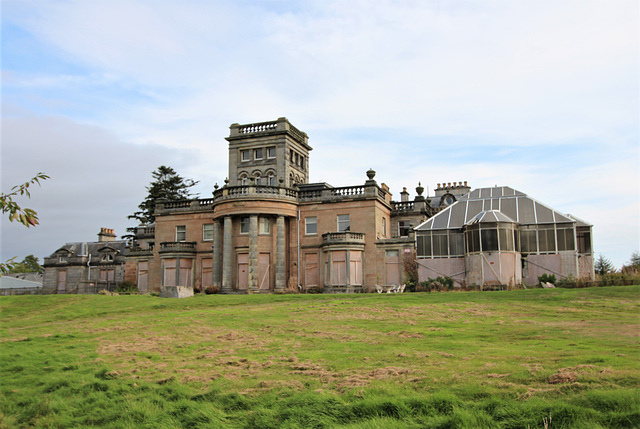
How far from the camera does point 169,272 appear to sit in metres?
46.6

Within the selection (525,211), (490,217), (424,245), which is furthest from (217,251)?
(525,211)

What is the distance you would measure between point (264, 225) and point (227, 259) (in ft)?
12.7

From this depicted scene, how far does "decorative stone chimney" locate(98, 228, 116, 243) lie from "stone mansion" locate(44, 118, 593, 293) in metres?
23.3

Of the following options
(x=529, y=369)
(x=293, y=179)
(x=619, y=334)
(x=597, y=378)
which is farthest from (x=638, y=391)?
(x=293, y=179)

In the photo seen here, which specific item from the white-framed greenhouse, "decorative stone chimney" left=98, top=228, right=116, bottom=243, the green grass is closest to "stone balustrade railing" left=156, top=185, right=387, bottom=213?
the white-framed greenhouse

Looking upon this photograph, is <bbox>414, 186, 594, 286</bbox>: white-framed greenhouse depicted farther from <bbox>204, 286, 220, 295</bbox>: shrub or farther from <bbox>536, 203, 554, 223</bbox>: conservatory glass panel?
<bbox>204, 286, 220, 295</bbox>: shrub

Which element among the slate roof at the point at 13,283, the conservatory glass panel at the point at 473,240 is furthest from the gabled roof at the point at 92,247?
the conservatory glass panel at the point at 473,240

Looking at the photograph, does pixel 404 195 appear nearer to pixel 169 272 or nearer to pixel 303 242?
pixel 303 242

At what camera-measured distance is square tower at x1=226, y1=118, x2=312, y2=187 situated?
168ft

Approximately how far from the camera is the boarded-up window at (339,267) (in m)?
42.1

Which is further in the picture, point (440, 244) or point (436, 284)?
point (440, 244)

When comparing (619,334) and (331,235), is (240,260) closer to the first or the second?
(331,235)

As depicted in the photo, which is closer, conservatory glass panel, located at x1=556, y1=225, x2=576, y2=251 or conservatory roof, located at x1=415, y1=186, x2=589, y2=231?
conservatory glass panel, located at x1=556, y1=225, x2=576, y2=251

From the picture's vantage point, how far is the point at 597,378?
31.5ft
